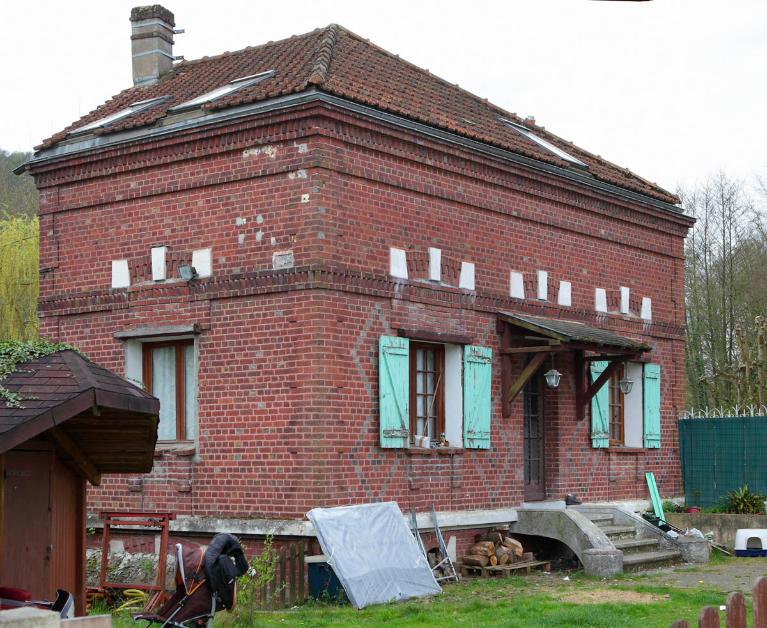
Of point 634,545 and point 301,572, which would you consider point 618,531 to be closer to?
point 634,545

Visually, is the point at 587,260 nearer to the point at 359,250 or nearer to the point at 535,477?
the point at 535,477

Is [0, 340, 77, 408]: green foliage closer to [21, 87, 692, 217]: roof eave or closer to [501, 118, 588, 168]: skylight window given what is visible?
[21, 87, 692, 217]: roof eave

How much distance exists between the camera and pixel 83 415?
378 inches

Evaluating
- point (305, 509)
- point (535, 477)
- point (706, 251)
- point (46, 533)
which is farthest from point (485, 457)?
point (706, 251)

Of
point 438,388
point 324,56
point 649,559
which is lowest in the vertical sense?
point 649,559

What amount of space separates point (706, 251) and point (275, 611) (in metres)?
27.2

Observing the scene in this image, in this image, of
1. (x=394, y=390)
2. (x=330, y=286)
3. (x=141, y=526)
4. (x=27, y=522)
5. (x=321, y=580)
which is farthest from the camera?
(x=141, y=526)

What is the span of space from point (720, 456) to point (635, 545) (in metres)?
4.69

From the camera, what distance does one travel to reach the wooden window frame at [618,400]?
21328 mm

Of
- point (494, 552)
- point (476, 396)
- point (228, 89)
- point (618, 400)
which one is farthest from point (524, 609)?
point (618, 400)

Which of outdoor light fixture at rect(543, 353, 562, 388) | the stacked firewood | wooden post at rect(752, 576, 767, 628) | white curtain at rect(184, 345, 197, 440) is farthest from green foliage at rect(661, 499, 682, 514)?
wooden post at rect(752, 576, 767, 628)

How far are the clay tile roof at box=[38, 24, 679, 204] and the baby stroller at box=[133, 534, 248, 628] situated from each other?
6.97 metres

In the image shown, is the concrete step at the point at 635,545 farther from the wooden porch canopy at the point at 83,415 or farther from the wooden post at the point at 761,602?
the wooden post at the point at 761,602

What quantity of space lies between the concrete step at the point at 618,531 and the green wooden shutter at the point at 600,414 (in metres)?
1.70
